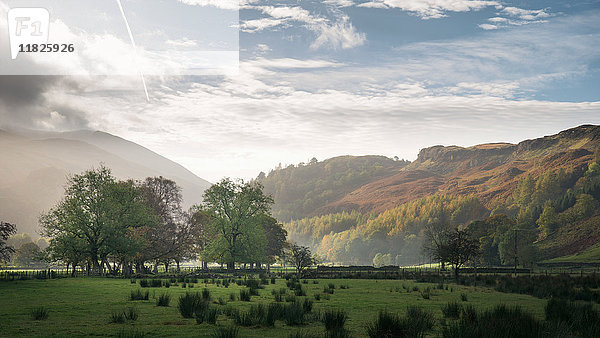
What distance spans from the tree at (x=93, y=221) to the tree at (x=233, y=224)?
41.3 feet

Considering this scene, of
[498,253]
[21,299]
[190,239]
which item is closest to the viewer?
[21,299]

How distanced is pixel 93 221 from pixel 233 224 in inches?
803

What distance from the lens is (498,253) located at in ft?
394

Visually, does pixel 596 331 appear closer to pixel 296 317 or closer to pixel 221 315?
pixel 296 317

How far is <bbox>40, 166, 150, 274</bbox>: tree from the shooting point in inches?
2377

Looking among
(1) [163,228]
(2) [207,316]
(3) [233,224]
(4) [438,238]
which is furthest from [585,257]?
(2) [207,316]

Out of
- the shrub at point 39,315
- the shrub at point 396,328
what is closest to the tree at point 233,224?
the shrub at point 39,315

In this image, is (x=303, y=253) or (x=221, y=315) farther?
(x=303, y=253)

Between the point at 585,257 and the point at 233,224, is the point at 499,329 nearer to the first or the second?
the point at 233,224

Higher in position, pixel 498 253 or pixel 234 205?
pixel 234 205

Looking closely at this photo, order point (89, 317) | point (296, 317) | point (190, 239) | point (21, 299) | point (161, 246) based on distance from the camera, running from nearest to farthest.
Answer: point (296, 317) < point (89, 317) < point (21, 299) < point (161, 246) < point (190, 239)

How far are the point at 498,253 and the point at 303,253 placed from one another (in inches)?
2965

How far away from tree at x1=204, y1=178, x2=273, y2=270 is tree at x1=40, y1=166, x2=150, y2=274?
12.6m

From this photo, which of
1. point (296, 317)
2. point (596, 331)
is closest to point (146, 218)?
point (296, 317)
